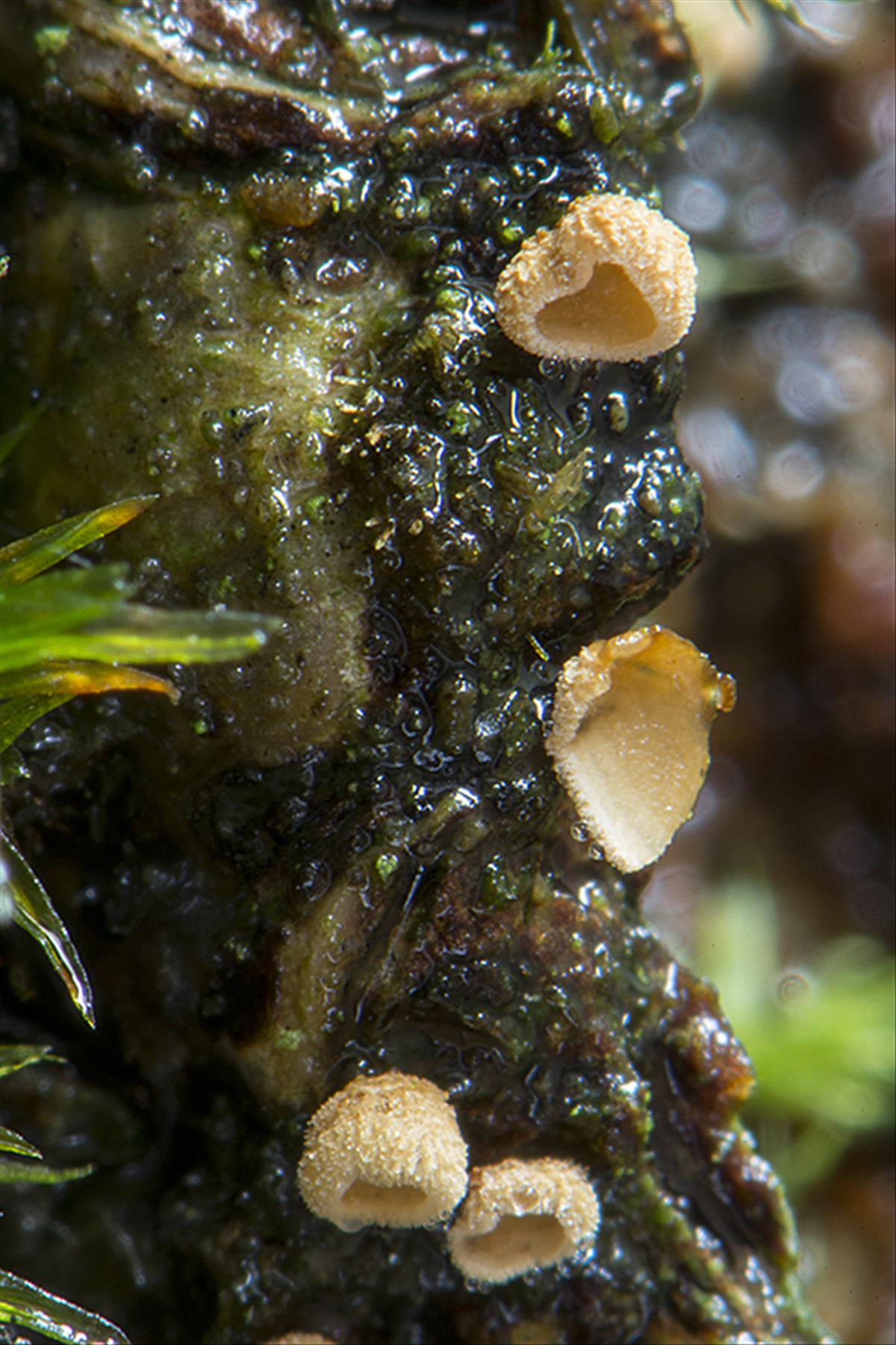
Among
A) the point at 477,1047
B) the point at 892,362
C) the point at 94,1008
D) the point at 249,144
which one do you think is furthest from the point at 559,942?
the point at 892,362

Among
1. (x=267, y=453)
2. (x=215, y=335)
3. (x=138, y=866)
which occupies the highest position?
(x=215, y=335)

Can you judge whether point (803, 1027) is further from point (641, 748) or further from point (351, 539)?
point (351, 539)

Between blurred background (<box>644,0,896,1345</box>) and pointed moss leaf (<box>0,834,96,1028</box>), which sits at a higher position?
pointed moss leaf (<box>0,834,96,1028</box>)

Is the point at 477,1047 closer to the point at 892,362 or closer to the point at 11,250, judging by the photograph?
the point at 11,250

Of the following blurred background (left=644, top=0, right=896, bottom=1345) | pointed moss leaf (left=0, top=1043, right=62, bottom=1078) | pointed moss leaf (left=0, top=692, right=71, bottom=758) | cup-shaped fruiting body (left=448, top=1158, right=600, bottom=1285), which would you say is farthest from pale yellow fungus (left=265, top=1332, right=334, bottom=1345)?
blurred background (left=644, top=0, right=896, bottom=1345)

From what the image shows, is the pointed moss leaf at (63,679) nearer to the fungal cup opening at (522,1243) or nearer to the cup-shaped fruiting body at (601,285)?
the cup-shaped fruiting body at (601,285)

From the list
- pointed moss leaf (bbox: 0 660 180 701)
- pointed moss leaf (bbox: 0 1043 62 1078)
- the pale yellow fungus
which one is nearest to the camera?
pointed moss leaf (bbox: 0 660 180 701)

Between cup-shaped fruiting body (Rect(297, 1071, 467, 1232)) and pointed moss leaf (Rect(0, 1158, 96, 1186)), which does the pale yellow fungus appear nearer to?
cup-shaped fruiting body (Rect(297, 1071, 467, 1232))
